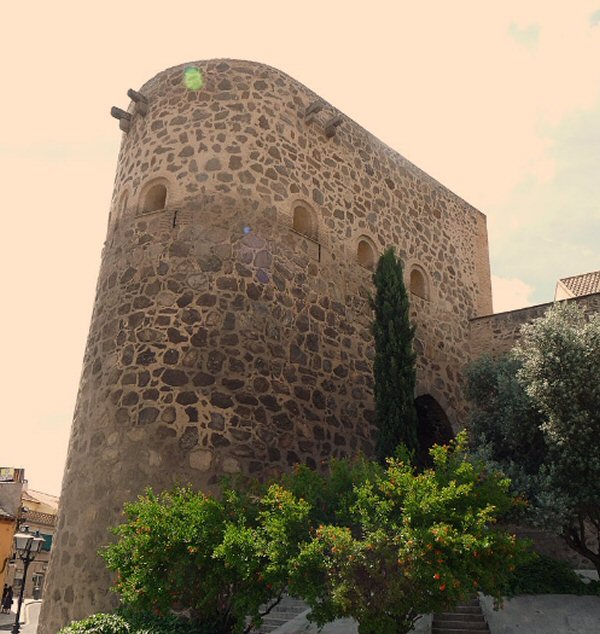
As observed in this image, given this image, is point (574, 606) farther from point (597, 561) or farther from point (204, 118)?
point (204, 118)

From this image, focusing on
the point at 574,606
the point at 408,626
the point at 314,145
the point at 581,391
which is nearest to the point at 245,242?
the point at 314,145

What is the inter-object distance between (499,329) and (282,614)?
9.02 m

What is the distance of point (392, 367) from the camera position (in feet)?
33.5

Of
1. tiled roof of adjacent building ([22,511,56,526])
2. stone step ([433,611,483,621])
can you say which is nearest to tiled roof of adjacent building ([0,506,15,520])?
tiled roof of adjacent building ([22,511,56,526])

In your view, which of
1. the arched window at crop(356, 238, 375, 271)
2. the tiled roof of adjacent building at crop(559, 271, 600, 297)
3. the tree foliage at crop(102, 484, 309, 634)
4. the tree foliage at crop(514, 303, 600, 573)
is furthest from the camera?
the tiled roof of adjacent building at crop(559, 271, 600, 297)

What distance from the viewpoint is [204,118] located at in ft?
38.3

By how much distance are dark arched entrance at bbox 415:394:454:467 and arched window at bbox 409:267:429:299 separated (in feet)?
7.98

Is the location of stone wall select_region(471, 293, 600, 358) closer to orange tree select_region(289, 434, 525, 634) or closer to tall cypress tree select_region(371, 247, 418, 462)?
tall cypress tree select_region(371, 247, 418, 462)

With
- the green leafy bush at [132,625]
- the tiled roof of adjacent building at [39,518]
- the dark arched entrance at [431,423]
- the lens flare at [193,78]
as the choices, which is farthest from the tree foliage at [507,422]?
the tiled roof of adjacent building at [39,518]

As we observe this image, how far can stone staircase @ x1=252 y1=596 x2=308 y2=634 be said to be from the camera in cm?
827

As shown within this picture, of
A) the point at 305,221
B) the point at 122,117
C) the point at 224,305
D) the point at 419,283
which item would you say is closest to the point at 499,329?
the point at 419,283

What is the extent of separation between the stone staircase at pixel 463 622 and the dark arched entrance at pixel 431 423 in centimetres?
543

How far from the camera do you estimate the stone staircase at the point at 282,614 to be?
326 inches

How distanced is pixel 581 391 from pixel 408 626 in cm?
471
